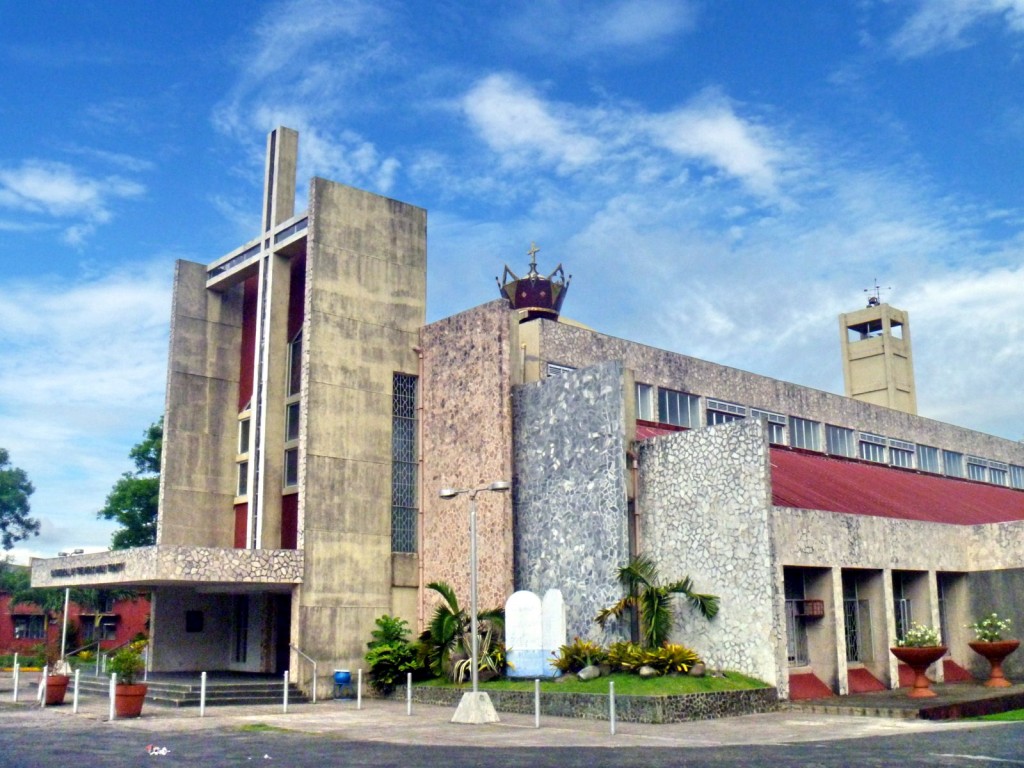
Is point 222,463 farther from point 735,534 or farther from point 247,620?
point 735,534

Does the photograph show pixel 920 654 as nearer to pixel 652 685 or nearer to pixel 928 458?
pixel 652 685

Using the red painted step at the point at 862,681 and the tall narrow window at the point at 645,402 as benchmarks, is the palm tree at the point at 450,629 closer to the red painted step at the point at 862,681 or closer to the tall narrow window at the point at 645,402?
the tall narrow window at the point at 645,402

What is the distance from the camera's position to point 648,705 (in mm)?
23016

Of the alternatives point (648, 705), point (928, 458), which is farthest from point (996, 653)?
point (928, 458)

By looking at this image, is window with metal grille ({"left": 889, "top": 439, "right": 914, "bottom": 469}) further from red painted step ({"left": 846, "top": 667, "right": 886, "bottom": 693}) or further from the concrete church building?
red painted step ({"left": 846, "top": 667, "right": 886, "bottom": 693})

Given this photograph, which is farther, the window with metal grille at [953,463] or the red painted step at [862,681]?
the window with metal grille at [953,463]

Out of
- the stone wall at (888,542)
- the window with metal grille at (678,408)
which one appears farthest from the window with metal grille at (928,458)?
the window with metal grille at (678,408)

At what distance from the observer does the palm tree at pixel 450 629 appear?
96.7 feet

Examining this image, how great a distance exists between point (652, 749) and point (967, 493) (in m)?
32.6

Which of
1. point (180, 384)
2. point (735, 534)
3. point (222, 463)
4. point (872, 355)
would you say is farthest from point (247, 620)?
point (872, 355)

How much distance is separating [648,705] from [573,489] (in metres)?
7.78

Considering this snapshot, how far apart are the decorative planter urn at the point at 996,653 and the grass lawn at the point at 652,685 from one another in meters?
7.51

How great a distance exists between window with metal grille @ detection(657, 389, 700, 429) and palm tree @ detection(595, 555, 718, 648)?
8.58m

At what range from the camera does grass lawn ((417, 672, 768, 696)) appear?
937 inches
